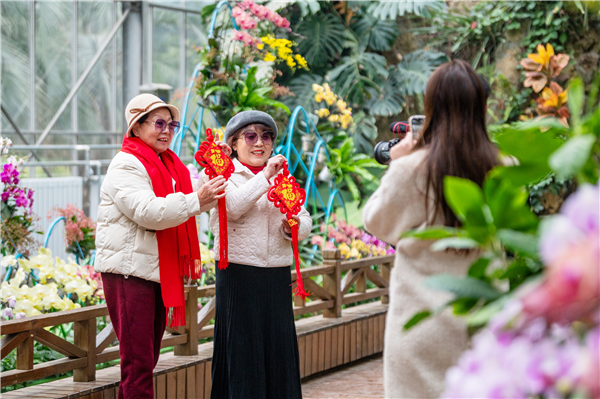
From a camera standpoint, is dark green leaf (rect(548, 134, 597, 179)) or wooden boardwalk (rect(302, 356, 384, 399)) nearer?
dark green leaf (rect(548, 134, 597, 179))

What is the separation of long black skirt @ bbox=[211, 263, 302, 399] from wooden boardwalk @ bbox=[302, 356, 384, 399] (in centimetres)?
103

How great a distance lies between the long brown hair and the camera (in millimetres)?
1519

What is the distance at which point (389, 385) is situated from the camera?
5.18ft

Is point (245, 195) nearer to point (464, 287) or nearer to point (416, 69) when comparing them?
point (464, 287)

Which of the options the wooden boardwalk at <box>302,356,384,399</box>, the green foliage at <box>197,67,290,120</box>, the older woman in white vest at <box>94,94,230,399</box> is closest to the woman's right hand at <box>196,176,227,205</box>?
the older woman in white vest at <box>94,94,230,399</box>

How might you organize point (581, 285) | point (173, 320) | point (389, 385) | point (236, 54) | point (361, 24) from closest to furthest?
point (581, 285)
point (389, 385)
point (173, 320)
point (236, 54)
point (361, 24)

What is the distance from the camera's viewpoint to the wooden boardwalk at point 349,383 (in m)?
3.62

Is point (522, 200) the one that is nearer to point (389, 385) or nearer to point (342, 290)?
point (389, 385)

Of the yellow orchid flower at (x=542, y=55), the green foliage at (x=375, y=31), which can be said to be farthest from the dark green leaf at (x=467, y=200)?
the green foliage at (x=375, y=31)

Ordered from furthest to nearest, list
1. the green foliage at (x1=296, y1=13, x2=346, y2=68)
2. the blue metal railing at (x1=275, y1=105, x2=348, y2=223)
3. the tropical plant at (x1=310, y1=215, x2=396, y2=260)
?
the green foliage at (x1=296, y1=13, x2=346, y2=68) → the blue metal railing at (x1=275, y1=105, x2=348, y2=223) → the tropical plant at (x1=310, y1=215, x2=396, y2=260)

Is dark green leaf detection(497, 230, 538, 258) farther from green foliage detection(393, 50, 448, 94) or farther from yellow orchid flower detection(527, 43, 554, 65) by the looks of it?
green foliage detection(393, 50, 448, 94)

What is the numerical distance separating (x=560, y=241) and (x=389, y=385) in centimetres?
117

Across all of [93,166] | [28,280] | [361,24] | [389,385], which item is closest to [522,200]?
[389,385]

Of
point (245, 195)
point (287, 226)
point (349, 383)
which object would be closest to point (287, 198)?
point (287, 226)
